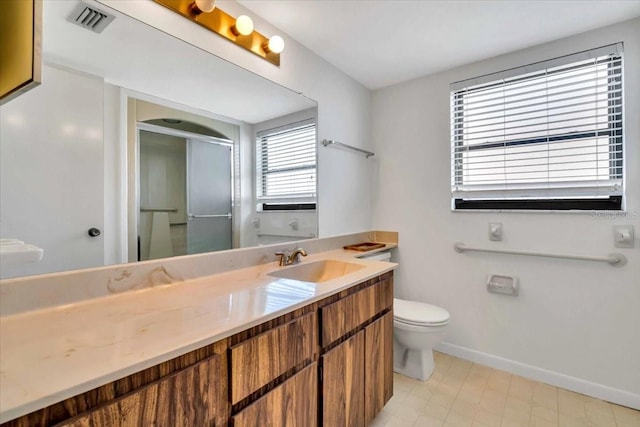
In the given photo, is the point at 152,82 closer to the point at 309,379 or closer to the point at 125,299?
the point at 125,299

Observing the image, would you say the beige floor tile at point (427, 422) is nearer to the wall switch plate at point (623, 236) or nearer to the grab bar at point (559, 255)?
the grab bar at point (559, 255)

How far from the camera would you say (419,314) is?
76.0 inches

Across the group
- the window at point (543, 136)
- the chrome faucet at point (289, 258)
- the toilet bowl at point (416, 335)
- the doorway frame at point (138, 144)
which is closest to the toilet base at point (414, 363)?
the toilet bowl at point (416, 335)

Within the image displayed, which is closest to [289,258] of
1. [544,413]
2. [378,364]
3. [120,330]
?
[378,364]

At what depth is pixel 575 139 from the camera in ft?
6.07

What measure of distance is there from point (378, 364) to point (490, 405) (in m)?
0.82

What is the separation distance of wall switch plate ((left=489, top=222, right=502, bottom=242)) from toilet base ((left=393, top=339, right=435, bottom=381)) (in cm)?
91

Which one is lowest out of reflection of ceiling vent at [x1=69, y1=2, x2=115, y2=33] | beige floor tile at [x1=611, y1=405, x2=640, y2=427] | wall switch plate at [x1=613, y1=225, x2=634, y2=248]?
beige floor tile at [x1=611, y1=405, x2=640, y2=427]

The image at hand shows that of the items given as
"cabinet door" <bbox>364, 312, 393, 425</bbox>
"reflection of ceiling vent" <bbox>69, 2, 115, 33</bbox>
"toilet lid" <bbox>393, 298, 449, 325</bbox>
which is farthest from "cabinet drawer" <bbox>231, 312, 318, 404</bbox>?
"reflection of ceiling vent" <bbox>69, 2, 115, 33</bbox>

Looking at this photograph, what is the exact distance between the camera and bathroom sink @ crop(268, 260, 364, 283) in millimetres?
1572

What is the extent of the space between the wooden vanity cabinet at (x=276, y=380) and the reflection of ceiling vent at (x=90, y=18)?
47.3 inches

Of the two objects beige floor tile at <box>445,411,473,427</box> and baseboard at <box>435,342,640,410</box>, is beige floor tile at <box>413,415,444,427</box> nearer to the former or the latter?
beige floor tile at <box>445,411,473,427</box>

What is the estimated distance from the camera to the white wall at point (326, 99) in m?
1.33

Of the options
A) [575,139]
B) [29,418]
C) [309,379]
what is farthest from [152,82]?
[575,139]
